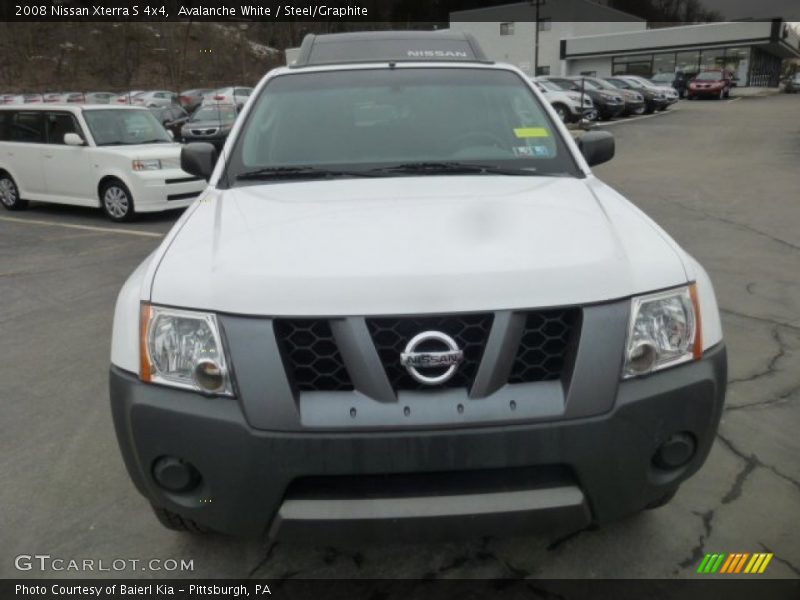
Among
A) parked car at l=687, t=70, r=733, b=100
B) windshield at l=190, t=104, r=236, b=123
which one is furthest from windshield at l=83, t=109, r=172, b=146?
parked car at l=687, t=70, r=733, b=100

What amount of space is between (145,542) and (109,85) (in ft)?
209

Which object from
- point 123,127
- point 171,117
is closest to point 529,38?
point 171,117

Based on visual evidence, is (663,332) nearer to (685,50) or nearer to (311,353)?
(311,353)

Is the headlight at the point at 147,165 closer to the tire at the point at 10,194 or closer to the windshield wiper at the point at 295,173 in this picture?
the tire at the point at 10,194

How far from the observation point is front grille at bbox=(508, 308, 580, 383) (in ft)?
6.46

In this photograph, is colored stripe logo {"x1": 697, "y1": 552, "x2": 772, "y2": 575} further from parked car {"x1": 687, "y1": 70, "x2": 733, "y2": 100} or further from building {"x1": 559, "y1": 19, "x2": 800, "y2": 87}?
building {"x1": 559, "y1": 19, "x2": 800, "y2": 87}

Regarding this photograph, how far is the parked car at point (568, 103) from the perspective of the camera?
2177cm

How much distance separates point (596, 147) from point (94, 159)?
8494mm

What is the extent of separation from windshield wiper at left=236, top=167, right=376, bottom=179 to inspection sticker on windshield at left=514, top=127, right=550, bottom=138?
2.77ft

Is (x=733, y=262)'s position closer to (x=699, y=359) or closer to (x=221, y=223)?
(x=699, y=359)

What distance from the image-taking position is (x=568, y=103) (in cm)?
2178

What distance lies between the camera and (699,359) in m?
2.09

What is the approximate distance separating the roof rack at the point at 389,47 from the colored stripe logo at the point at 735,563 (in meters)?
3.21

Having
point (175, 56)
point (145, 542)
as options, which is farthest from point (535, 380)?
point (175, 56)
